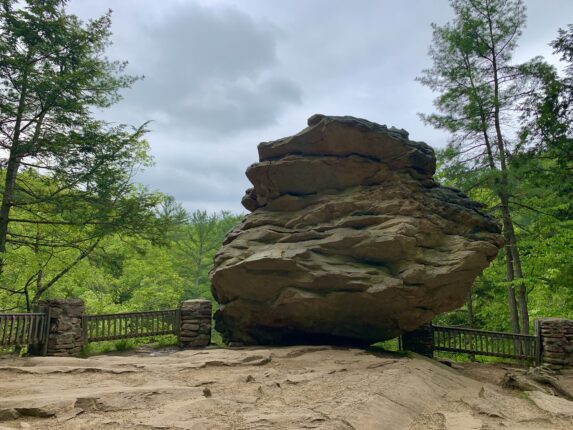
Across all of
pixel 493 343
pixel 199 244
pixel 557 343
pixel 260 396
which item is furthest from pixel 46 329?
pixel 199 244

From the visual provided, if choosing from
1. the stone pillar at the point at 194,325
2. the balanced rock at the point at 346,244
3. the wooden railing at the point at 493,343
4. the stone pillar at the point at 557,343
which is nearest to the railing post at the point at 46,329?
the stone pillar at the point at 194,325

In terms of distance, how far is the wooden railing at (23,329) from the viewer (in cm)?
873

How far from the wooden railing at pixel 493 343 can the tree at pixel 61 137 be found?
9.00 metres

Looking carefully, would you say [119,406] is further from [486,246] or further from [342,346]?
[486,246]

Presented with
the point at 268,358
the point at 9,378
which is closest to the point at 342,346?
the point at 268,358

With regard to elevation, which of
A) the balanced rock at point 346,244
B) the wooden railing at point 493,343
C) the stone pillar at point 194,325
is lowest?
the wooden railing at point 493,343

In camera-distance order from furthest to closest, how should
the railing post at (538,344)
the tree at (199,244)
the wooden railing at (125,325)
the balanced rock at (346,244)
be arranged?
the tree at (199,244)
the railing post at (538,344)
the wooden railing at (125,325)
the balanced rock at (346,244)

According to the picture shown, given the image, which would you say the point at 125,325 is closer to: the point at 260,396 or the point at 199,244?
the point at 260,396

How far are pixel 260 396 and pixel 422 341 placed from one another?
7431mm

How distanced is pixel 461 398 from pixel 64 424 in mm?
5840

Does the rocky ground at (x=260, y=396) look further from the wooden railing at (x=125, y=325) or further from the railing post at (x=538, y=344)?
the railing post at (x=538, y=344)

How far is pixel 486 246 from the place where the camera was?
943cm

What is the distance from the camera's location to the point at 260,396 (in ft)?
19.0

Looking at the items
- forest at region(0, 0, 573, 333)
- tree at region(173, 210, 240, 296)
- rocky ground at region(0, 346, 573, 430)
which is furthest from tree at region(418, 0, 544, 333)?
tree at region(173, 210, 240, 296)
